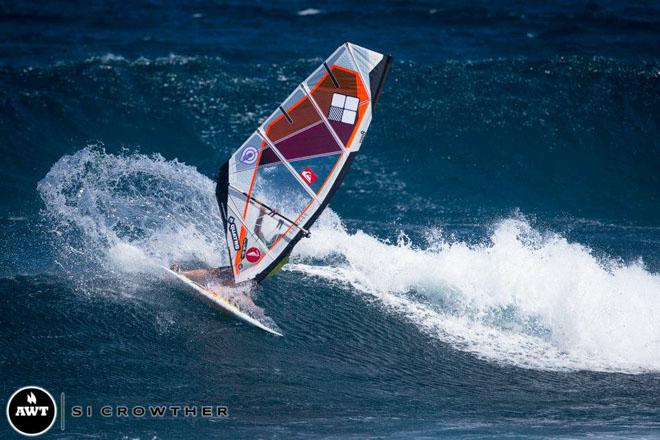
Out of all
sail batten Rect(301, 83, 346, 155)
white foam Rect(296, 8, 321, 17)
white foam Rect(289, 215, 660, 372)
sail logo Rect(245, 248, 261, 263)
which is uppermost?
white foam Rect(296, 8, 321, 17)

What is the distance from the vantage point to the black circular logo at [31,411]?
8.72 metres

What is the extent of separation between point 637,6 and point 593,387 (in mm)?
17529

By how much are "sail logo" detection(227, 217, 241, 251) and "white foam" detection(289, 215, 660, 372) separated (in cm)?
219

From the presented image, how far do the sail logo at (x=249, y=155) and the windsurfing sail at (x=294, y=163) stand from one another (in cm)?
1

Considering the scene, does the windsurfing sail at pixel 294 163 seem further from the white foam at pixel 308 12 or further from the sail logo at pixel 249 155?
the white foam at pixel 308 12

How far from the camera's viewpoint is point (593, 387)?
10.2 metres

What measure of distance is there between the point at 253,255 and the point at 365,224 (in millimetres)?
4856

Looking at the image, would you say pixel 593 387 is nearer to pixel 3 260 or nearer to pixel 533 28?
pixel 3 260

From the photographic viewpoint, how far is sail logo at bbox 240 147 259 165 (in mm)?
10984

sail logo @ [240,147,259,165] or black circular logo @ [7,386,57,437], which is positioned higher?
sail logo @ [240,147,259,165]

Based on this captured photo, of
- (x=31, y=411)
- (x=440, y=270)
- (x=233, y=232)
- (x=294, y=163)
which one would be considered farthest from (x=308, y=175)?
(x=31, y=411)

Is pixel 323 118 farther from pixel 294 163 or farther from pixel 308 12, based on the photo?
pixel 308 12

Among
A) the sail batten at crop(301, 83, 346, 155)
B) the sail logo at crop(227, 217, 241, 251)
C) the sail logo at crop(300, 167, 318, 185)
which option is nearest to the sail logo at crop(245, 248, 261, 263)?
the sail logo at crop(227, 217, 241, 251)

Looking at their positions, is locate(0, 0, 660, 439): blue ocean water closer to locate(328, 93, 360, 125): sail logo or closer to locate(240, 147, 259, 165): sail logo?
locate(240, 147, 259, 165): sail logo
